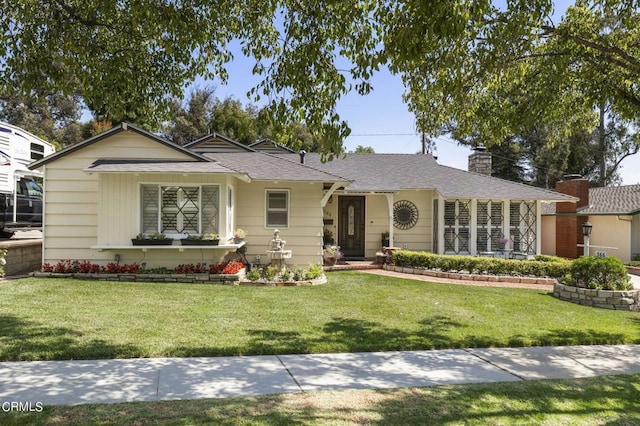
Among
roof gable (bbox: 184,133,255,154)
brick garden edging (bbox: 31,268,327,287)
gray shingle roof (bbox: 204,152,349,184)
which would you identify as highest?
roof gable (bbox: 184,133,255,154)

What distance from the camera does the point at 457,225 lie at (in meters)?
15.6

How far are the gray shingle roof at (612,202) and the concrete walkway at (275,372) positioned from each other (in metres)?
15.7

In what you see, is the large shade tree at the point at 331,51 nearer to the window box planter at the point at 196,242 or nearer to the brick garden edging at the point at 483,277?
the window box planter at the point at 196,242

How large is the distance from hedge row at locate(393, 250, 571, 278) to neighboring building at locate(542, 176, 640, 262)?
7089 millimetres

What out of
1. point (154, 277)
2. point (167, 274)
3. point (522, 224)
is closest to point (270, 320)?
point (167, 274)

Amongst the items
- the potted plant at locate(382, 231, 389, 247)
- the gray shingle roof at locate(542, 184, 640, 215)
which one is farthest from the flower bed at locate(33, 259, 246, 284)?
the gray shingle roof at locate(542, 184, 640, 215)

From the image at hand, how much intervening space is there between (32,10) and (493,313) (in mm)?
9388

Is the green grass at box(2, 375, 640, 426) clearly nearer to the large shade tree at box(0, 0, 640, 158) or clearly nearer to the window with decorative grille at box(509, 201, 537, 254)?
the large shade tree at box(0, 0, 640, 158)

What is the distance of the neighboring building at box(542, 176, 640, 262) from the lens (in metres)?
19.0

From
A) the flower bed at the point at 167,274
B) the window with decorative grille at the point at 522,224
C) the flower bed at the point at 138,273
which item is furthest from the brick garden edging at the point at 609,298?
the flower bed at the point at 138,273

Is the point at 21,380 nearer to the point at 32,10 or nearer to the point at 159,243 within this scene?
the point at 32,10

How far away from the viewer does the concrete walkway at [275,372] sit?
13.6 feet

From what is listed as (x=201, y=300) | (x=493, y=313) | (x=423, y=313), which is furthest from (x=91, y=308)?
(x=493, y=313)

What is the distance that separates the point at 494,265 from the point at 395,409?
1047cm
